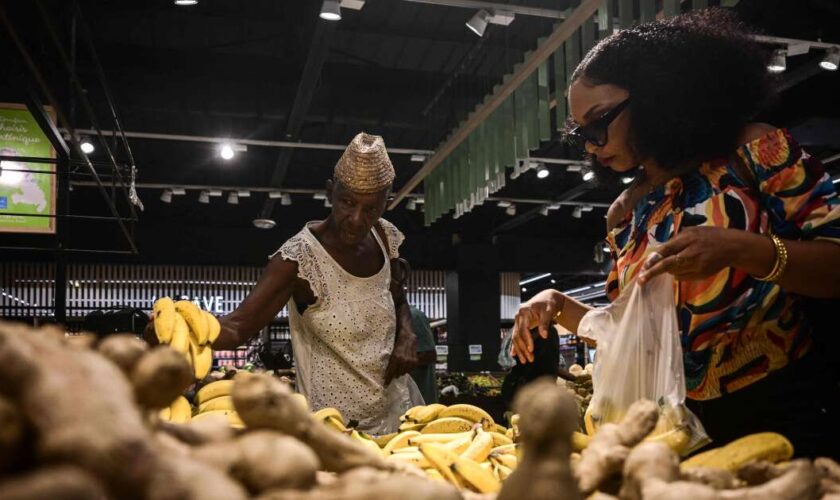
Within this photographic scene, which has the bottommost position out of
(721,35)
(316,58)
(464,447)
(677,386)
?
(464,447)

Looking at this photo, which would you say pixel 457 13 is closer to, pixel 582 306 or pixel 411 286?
pixel 582 306

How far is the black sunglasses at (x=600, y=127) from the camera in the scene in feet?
5.74

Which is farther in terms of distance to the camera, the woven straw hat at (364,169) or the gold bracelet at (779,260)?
the woven straw hat at (364,169)

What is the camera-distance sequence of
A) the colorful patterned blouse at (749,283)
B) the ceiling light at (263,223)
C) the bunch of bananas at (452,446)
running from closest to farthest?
1. the bunch of bananas at (452,446)
2. the colorful patterned blouse at (749,283)
3. the ceiling light at (263,223)

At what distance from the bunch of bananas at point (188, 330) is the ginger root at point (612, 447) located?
1194 millimetres

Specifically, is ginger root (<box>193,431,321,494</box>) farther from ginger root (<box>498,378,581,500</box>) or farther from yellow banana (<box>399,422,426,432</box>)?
yellow banana (<box>399,422,426,432</box>)

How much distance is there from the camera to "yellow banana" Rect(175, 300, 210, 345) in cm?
202

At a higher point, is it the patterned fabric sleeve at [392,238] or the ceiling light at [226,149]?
the ceiling light at [226,149]

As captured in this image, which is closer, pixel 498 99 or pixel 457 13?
pixel 498 99

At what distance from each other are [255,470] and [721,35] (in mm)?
1535

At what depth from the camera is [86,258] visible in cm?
1120

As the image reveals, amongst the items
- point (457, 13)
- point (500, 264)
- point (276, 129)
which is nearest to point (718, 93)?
point (457, 13)

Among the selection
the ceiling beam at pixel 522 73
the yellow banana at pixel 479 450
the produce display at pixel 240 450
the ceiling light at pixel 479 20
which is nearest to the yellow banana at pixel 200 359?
the yellow banana at pixel 479 450

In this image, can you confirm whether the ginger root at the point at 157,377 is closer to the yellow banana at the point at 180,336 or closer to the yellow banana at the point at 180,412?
the yellow banana at the point at 180,412
